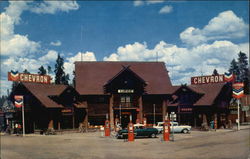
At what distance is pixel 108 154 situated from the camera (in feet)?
77.7

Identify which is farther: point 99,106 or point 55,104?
point 99,106

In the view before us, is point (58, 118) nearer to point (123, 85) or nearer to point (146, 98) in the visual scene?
point (123, 85)

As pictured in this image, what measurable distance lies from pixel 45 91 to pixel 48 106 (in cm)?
471

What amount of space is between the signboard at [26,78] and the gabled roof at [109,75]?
556cm

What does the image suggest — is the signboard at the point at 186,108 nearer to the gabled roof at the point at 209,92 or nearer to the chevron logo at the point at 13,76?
the gabled roof at the point at 209,92

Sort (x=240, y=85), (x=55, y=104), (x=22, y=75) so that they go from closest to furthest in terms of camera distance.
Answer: (x=240, y=85) → (x=55, y=104) → (x=22, y=75)

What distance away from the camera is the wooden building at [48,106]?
48.8 m

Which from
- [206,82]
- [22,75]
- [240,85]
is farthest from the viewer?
[206,82]

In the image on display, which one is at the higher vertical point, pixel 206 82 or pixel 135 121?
pixel 206 82

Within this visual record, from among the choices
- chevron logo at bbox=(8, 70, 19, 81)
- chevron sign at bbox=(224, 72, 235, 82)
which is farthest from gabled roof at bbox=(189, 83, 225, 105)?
chevron logo at bbox=(8, 70, 19, 81)

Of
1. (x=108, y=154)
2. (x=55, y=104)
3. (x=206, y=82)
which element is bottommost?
(x=108, y=154)

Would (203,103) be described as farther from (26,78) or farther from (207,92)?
(26,78)

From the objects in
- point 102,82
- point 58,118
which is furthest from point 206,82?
point 58,118

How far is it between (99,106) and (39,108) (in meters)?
10.2
